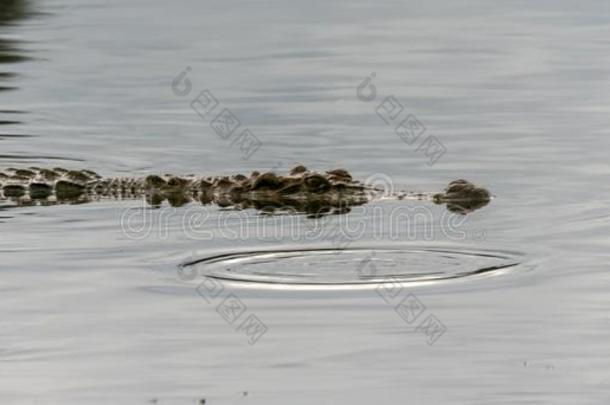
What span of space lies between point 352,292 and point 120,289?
187cm

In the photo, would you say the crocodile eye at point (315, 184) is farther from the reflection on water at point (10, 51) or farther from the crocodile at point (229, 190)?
the reflection on water at point (10, 51)

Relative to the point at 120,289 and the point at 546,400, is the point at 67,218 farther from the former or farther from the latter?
the point at 546,400

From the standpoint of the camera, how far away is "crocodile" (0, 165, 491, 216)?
22.6 meters

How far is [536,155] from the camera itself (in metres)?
25.4

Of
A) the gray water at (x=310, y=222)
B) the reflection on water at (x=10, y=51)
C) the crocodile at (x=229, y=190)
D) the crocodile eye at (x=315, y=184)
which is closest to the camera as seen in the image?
the gray water at (x=310, y=222)

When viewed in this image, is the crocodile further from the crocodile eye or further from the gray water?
the gray water

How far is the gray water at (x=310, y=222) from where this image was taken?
14.7 m

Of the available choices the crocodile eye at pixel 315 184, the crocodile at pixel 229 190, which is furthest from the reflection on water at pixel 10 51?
the crocodile eye at pixel 315 184

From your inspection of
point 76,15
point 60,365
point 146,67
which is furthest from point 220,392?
point 76,15

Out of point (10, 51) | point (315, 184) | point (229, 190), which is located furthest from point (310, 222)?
point (10, 51)

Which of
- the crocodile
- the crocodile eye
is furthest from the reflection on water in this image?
the crocodile eye

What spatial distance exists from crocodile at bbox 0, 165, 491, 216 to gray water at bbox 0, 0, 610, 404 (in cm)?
42

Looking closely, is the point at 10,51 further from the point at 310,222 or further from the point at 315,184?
the point at 310,222

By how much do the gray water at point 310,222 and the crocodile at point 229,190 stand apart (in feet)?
1.39
